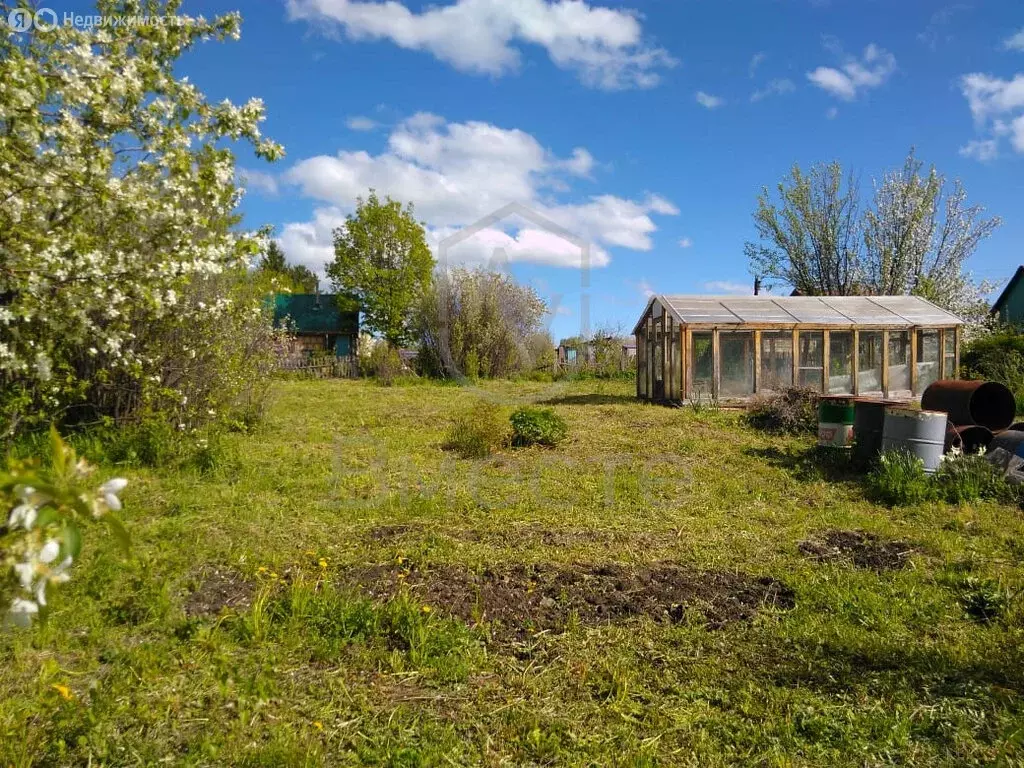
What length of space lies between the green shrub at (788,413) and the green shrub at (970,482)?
3826 millimetres

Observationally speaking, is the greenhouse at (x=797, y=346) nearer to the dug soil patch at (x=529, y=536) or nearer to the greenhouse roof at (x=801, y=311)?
the greenhouse roof at (x=801, y=311)

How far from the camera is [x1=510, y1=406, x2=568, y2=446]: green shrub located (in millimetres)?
9594

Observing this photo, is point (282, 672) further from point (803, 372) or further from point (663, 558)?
point (803, 372)

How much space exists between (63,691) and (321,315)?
32928 mm

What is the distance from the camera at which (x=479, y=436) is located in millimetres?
9078

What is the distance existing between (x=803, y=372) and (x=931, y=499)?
8926 millimetres

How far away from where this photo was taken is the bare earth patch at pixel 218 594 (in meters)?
3.91

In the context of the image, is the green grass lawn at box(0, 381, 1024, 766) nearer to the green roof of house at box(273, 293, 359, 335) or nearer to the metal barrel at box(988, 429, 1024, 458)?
the metal barrel at box(988, 429, 1024, 458)

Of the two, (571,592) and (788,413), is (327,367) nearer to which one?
(788,413)

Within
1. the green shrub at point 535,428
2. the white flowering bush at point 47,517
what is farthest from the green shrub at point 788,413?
the white flowering bush at point 47,517

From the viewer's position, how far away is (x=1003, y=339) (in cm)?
1712

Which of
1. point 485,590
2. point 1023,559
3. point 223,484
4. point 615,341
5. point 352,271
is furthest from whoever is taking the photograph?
point 352,271

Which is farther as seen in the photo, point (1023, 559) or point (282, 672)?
point (1023, 559)

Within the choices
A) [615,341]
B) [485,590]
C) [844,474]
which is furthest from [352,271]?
[485,590]
